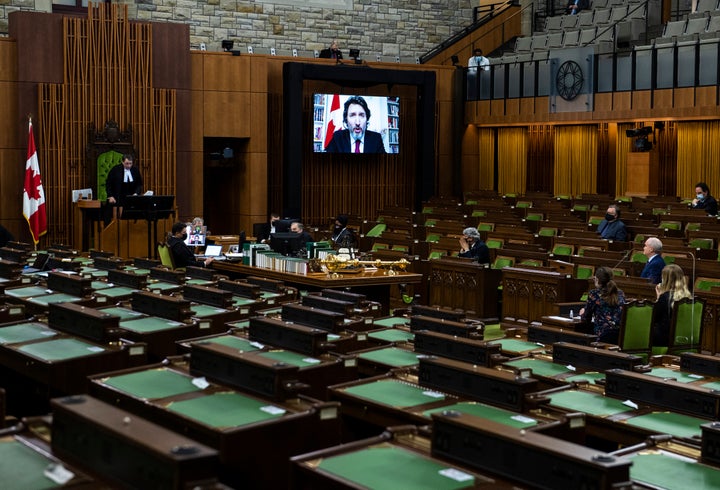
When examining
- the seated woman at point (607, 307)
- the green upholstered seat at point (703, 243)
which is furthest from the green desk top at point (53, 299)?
the green upholstered seat at point (703, 243)

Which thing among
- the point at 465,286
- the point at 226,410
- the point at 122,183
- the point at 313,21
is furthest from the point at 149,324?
the point at 313,21

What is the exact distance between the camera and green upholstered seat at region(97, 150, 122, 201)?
55.4 ft

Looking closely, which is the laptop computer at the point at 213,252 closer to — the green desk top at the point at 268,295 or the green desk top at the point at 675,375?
the green desk top at the point at 268,295

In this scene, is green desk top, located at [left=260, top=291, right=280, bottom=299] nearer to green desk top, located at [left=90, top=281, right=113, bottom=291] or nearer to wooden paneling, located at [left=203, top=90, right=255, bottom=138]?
green desk top, located at [left=90, top=281, right=113, bottom=291]

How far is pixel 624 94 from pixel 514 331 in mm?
12093

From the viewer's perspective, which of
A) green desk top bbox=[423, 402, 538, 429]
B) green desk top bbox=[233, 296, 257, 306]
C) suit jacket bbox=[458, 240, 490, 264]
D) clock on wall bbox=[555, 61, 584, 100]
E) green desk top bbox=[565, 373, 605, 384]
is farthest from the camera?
clock on wall bbox=[555, 61, 584, 100]

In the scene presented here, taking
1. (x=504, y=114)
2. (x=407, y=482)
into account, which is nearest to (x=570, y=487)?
(x=407, y=482)

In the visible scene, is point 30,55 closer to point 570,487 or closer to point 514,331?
point 514,331

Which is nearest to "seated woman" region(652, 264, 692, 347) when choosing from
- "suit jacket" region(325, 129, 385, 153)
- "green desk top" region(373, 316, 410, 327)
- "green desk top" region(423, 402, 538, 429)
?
"green desk top" region(373, 316, 410, 327)

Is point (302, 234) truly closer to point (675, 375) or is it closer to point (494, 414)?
→ point (675, 375)

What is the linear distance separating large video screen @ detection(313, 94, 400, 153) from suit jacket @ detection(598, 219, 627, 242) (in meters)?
6.95

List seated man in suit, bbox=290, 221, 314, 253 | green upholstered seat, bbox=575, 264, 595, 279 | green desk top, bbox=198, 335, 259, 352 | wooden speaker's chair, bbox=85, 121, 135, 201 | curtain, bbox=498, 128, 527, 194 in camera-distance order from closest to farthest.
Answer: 1. green desk top, bbox=198, 335, 259, 352
2. green upholstered seat, bbox=575, 264, 595, 279
3. seated man in suit, bbox=290, 221, 314, 253
4. wooden speaker's chair, bbox=85, 121, 135, 201
5. curtain, bbox=498, 128, 527, 194

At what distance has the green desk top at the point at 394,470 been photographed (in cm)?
346

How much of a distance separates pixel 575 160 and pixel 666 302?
40.4 feet
